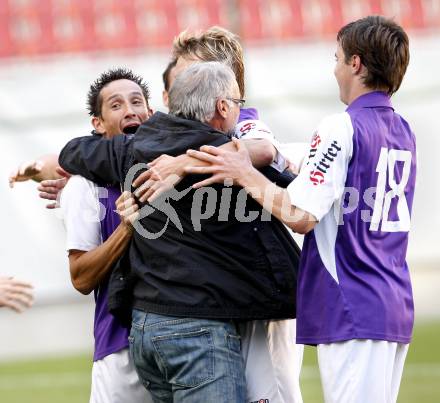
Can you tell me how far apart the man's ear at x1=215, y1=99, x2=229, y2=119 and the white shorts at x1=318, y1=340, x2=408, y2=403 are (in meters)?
0.83

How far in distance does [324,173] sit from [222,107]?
0.39 metres

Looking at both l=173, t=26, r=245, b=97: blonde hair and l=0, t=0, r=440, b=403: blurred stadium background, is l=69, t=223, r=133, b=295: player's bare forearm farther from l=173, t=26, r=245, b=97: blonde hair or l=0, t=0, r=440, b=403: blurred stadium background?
l=0, t=0, r=440, b=403: blurred stadium background

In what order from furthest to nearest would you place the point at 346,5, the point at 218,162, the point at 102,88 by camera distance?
the point at 346,5
the point at 102,88
the point at 218,162

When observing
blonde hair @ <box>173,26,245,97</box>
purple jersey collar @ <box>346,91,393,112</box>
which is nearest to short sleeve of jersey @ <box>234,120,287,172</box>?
purple jersey collar @ <box>346,91,393,112</box>

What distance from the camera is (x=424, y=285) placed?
366 inches

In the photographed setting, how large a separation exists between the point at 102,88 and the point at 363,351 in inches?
56.4

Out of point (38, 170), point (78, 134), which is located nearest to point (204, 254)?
point (38, 170)

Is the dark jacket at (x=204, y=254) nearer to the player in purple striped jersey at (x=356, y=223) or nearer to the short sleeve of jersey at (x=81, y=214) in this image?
the player in purple striped jersey at (x=356, y=223)

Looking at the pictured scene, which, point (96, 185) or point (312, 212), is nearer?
point (312, 212)

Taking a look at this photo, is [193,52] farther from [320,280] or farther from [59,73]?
[59,73]

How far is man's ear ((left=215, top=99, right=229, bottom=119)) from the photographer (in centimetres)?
326

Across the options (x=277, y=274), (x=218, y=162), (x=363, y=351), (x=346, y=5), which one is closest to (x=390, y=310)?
(x=363, y=351)

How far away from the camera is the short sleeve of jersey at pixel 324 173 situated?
3.27 meters

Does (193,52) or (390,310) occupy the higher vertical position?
(193,52)
